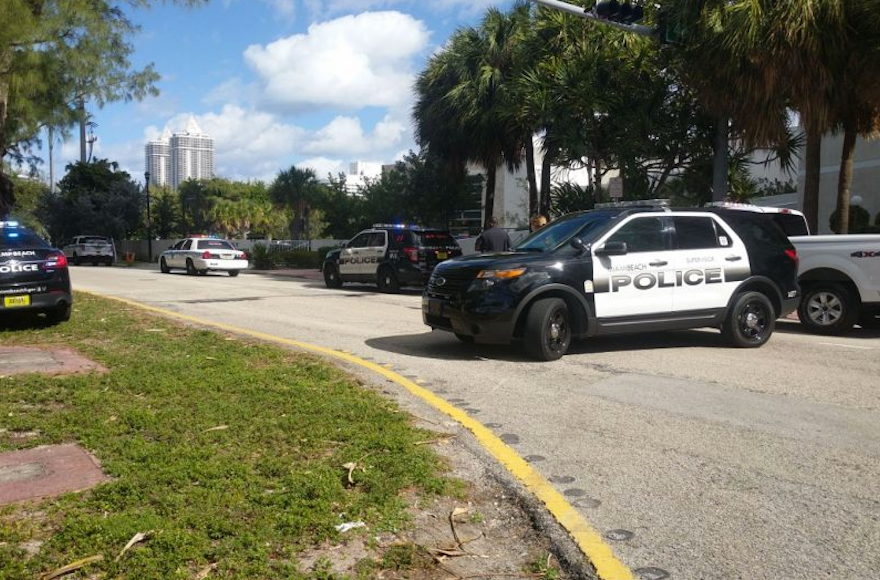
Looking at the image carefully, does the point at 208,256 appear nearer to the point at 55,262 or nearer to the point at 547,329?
the point at 55,262

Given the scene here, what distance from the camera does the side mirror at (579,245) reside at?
26.8 ft

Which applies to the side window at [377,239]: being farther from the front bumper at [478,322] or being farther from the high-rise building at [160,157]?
the high-rise building at [160,157]

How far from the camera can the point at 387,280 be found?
1909 centimetres

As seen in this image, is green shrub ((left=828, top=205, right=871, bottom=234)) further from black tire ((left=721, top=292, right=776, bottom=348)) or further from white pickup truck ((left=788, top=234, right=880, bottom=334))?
black tire ((left=721, top=292, right=776, bottom=348))

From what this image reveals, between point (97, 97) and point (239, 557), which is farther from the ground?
point (97, 97)

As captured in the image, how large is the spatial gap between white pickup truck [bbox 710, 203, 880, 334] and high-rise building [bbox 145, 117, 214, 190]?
14216 cm

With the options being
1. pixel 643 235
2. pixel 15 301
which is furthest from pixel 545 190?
pixel 15 301

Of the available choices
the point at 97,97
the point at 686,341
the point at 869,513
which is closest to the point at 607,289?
the point at 686,341

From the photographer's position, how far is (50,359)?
7617 millimetres

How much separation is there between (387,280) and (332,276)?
2.92m

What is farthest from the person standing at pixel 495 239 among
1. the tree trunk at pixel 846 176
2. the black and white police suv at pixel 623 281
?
the tree trunk at pixel 846 176

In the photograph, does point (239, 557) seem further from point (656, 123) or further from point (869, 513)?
point (656, 123)

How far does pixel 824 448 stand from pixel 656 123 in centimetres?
1490

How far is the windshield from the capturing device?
8.44 metres
